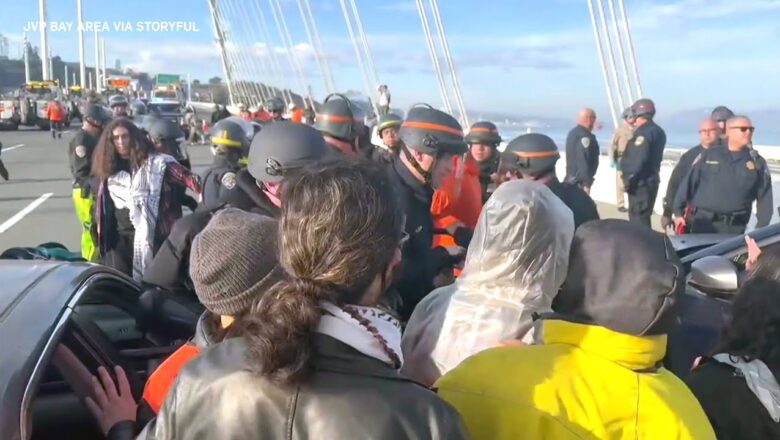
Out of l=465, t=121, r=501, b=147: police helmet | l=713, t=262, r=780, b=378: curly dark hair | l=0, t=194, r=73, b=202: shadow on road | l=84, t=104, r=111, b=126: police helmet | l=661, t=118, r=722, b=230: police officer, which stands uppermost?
l=0, t=194, r=73, b=202: shadow on road

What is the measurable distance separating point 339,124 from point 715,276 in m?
2.96

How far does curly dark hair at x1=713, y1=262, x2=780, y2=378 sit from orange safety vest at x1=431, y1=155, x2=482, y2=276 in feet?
7.12

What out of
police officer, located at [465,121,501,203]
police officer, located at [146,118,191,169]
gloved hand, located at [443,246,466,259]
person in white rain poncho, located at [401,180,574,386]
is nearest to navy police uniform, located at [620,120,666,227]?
police officer, located at [465,121,501,203]

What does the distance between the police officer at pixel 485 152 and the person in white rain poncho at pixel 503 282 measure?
5.16 meters

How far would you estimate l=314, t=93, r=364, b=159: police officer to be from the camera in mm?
5965

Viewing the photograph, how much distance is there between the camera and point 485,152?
7680mm

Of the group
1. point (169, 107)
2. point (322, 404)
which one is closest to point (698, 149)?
point (322, 404)

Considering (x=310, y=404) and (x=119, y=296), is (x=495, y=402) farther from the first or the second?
(x=119, y=296)

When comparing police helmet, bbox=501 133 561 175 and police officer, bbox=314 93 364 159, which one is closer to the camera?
police helmet, bbox=501 133 561 175

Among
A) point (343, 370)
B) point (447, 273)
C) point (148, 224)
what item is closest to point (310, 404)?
point (343, 370)

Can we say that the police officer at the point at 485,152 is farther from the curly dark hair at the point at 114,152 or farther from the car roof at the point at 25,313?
the car roof at the point at 25,313

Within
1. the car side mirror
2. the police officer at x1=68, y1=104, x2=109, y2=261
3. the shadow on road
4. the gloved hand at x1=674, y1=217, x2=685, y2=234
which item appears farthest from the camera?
the shadow on road

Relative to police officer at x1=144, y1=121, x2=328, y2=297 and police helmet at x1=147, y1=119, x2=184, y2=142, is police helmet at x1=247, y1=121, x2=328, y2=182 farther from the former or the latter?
police helmet at x1=147, y1=119, x2=184, y2=142

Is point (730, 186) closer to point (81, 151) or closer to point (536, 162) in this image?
point (536, 162)
